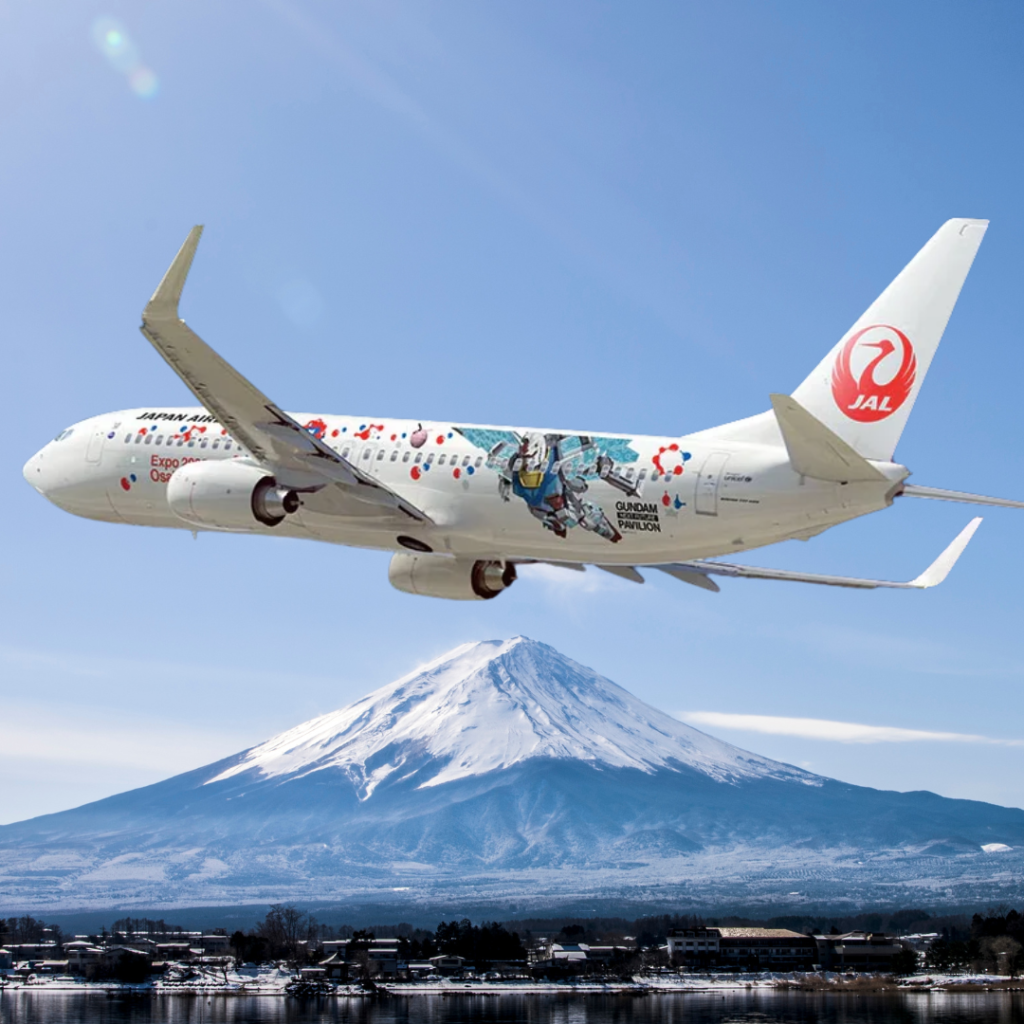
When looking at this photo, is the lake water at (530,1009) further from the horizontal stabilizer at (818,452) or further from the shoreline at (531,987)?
the horizontal stabilizer at (818,452)

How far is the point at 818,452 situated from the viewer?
98.9 feet

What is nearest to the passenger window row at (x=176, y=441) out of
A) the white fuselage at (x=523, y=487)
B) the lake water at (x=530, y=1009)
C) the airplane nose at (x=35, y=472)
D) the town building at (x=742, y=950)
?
the white fuselage at (x=523, y=487)

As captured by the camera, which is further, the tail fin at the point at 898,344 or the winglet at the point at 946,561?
the winglet at the point at 946,561

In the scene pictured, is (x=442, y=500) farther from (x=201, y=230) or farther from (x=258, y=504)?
(x=201, y=230)

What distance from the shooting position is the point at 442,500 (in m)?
35.8

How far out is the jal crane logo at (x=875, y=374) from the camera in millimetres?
31641

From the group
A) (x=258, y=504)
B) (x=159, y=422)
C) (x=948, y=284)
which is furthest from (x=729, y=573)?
(x=159, y=422)

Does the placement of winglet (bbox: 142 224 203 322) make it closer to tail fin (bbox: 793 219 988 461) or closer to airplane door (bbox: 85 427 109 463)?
airplane door (bbox: 85 427 109 463)

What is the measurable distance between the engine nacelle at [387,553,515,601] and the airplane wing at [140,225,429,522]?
4232 mm

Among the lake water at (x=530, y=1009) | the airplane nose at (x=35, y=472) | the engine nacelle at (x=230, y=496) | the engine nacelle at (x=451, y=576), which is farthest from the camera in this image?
the lake water at (x=530, y=1009)

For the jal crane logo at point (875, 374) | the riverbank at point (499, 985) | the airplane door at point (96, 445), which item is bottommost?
the riverbank at point (499, 985)

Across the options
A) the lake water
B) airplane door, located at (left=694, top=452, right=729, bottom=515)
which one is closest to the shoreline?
the lake water

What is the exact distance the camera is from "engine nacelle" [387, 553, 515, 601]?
129ft

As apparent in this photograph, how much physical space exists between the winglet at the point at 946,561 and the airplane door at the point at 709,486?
31.2ft
